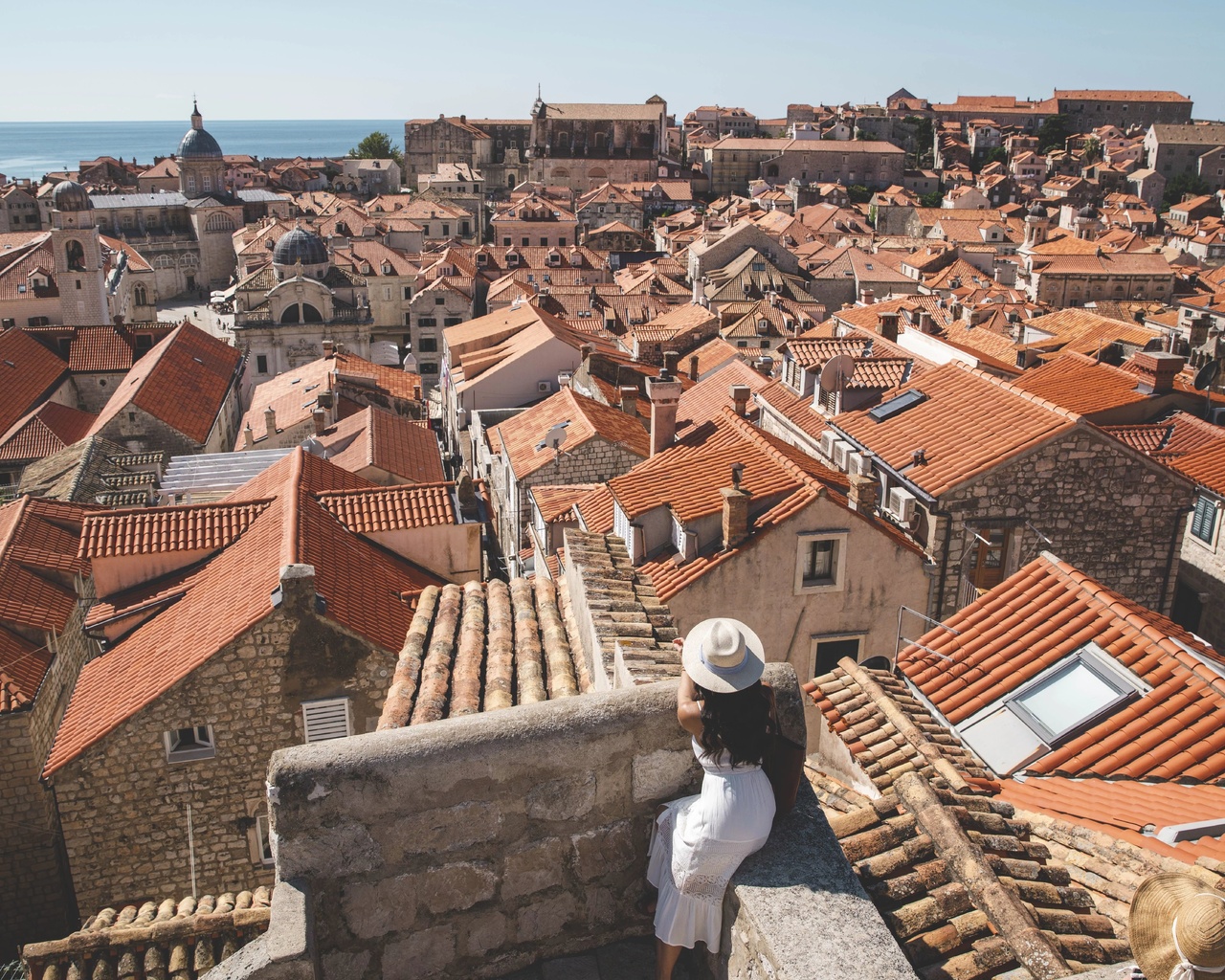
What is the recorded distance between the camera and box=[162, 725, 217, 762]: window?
12852mm

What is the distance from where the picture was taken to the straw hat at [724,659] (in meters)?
4.32

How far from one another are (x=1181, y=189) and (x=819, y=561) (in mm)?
139138

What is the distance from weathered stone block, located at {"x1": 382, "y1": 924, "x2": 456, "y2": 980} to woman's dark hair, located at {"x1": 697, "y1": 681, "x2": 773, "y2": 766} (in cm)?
152

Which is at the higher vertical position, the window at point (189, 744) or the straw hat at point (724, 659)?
the straw hat at point (724, 659)

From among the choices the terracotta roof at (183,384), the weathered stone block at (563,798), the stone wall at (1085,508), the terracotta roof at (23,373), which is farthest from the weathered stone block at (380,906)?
the terracotta roof at (23,373)

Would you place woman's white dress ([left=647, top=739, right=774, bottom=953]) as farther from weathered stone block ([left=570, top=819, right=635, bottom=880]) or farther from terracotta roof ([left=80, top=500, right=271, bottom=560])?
terracotta roof ([left=80, top=500, right=271, bottom=560])

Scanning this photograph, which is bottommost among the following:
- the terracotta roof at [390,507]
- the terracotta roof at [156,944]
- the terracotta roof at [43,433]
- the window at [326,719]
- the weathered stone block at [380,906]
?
the terracotta roof at [43,433]

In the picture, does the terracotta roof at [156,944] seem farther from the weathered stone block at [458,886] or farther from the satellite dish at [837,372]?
the satellite dish at [837,372]

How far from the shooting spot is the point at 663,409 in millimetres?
17656

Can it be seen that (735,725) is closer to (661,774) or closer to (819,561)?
(661,774)

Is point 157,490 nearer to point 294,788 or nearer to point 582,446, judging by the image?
point 582,446

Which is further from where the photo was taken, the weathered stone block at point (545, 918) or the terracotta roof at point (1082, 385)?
the terracotta roof at point (1082, 385)

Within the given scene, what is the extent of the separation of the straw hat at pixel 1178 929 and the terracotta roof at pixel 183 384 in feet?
106

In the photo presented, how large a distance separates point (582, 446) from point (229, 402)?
21.7 metres
